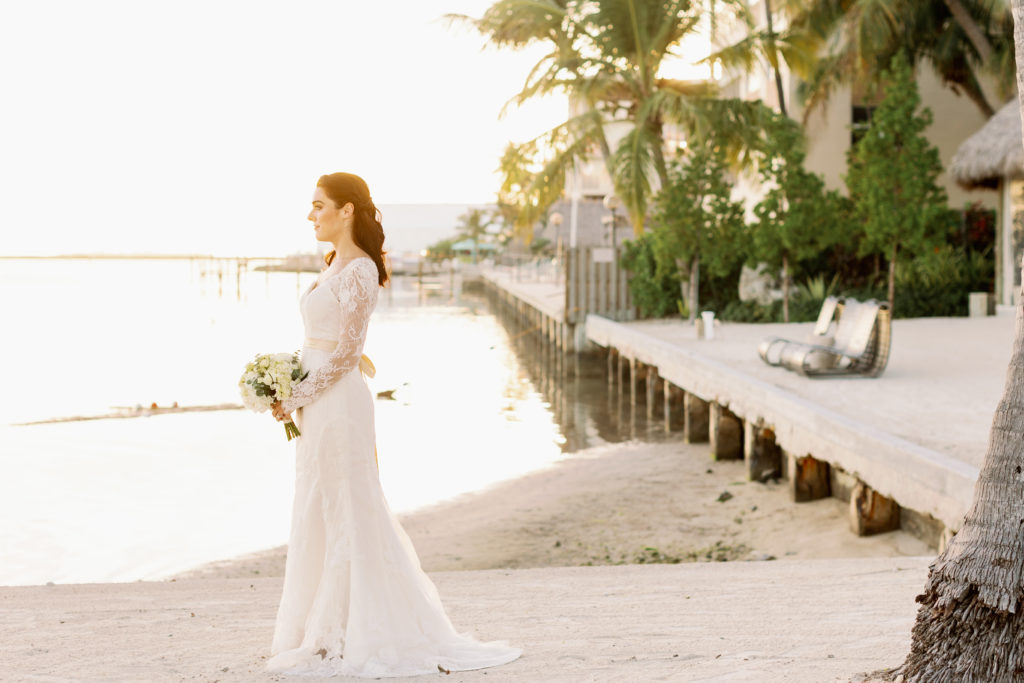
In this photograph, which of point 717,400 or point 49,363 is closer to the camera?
point 717,400

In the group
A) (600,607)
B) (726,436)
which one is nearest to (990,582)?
(600,607)

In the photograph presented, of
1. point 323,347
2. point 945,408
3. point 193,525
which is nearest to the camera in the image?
point 323,347

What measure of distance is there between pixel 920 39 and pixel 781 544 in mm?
17715

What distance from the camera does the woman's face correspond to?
4.03 metres

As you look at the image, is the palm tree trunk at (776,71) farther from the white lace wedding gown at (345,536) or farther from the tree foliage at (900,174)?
the white lace wedding gown at (345,536)

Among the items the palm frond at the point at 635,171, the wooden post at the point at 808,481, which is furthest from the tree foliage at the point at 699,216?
the wooden post at the point at 808,481

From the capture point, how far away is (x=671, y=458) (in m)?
12.7

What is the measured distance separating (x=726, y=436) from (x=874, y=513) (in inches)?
171

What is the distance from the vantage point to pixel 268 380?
13.0ft

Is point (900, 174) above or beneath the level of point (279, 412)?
above

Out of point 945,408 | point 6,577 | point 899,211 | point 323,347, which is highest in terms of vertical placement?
point 899,211

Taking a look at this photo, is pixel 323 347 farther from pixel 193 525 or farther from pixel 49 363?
pixel 49 363

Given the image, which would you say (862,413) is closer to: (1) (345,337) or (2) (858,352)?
(2) (858,352)

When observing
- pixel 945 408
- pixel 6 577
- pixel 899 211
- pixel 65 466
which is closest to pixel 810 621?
pixel 945 408
